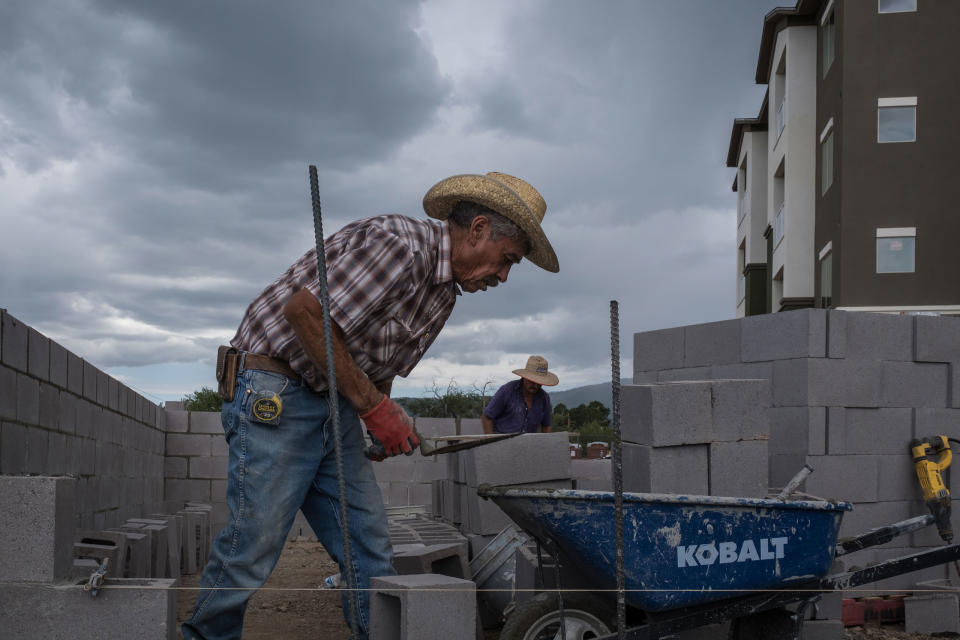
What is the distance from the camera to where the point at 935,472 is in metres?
5.87

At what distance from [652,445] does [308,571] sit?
446 centimetres

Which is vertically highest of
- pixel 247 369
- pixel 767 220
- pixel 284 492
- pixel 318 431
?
pixel 767 220

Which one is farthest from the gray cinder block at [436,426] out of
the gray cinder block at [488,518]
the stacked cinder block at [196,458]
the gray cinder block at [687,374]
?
the gray cinder block at [488,518]

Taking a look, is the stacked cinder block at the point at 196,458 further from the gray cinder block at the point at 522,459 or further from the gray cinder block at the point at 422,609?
the gray cinder block at the point at 422,609

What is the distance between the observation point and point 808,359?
565 cm

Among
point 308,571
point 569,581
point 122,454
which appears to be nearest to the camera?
point 569,581

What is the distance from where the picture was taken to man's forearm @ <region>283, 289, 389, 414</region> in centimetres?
252

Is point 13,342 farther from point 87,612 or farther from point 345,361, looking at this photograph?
point 345,361

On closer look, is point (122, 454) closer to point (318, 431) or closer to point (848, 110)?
point (318, 431)

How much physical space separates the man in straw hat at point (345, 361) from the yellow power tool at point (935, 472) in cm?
406

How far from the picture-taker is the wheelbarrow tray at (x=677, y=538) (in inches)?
117

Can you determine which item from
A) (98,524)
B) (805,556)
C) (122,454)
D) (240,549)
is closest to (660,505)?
(805,556)

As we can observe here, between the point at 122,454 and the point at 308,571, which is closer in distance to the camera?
the point at 122,454

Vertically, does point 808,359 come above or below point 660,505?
above
